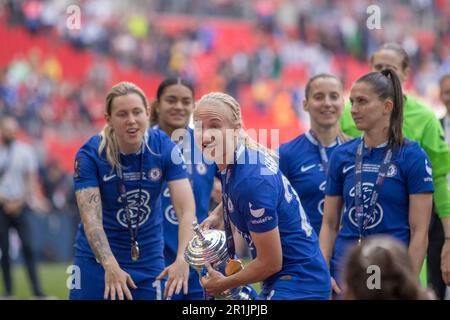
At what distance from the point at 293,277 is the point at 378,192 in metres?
1.10

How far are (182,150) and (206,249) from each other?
2320 mm

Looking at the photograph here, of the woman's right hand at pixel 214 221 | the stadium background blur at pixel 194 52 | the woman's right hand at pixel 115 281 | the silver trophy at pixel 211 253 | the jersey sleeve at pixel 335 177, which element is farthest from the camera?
the stadium background blur at pixel 194 52

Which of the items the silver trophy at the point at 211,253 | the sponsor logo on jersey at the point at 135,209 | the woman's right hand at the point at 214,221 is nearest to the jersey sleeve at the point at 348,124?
the sponsor logo on jersey at the point at 135,209

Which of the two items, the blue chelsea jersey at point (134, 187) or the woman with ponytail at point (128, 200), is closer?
the woman with ponytail at point (128, 200)

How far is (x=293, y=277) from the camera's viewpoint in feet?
16.0

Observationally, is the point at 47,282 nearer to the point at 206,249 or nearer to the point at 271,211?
the point at 206,249

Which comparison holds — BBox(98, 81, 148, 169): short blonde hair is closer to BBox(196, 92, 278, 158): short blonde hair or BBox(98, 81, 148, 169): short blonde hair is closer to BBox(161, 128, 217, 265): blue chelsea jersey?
BBox(161, 128, 217, 265): blue chelsea jersey

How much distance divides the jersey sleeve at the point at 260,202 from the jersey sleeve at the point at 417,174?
1.27 m

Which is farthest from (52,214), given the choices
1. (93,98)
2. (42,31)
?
(42,31)

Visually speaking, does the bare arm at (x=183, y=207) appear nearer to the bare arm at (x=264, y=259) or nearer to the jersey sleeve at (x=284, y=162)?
the jersey sleeve at (x=284, y=162)

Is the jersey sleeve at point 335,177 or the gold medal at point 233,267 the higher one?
the jersey sleeve at point 335,177

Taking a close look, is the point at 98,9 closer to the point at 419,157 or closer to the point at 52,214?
the point at 52,214

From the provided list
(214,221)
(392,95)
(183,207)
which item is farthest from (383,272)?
(183,207)

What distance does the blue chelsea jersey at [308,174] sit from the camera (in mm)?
6680
